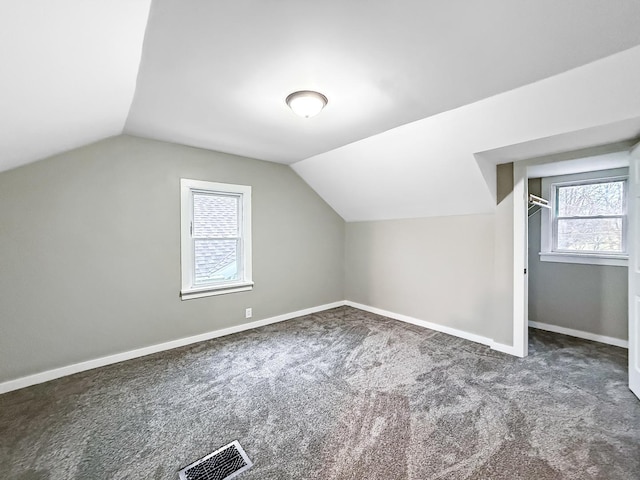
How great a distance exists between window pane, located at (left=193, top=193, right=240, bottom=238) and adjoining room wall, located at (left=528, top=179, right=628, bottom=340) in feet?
13.4

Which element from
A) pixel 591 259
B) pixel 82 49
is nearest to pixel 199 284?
pixel 82 49

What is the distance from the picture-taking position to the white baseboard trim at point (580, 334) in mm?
3156

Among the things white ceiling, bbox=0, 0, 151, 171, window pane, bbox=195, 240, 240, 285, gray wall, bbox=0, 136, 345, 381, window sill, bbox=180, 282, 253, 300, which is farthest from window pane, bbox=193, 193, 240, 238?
white ceiling, bbox=0, 0, 151, 171

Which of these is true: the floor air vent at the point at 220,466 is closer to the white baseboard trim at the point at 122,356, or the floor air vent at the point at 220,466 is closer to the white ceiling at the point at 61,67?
the white baseboard trim at the point at 122,356

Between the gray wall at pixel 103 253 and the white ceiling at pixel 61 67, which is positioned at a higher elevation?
the white ceiling at pixel 61 67

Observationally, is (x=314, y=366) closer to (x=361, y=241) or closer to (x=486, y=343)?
(x=486, y=343)

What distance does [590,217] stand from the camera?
3457mm

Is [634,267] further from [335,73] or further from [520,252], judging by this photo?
[335,73]

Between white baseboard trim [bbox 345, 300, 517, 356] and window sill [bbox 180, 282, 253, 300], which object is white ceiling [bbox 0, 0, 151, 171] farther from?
white baseboard trim [bbox 345, 300, 517, 356]

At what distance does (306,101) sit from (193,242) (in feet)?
7.31

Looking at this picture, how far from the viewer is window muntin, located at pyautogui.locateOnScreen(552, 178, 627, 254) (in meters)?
3.29

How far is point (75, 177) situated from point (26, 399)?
1.91 m

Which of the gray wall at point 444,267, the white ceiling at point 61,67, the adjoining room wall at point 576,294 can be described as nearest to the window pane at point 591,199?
the adjoining room wall at point 576,294

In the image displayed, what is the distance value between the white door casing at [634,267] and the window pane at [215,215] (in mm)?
3922
